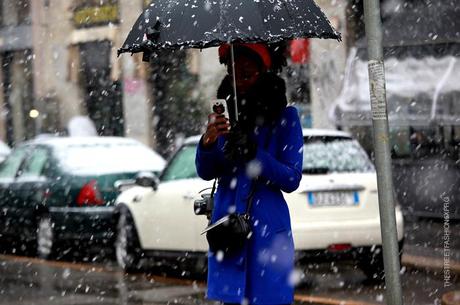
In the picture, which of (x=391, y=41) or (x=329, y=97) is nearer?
(x=391, y=41)

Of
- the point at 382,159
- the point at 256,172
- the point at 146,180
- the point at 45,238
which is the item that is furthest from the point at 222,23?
the point at 45,238

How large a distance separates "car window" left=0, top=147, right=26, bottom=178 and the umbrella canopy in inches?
359

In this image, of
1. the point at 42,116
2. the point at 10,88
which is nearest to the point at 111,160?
the point at 42,116

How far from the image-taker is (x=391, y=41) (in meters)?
17.0

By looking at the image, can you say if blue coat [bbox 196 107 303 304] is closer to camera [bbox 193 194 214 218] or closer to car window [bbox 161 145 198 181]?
camera [bbox 193 194 214 218]

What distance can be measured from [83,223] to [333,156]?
383cm

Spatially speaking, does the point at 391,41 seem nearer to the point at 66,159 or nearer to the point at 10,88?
the point at 66,159

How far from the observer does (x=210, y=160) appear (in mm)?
4754

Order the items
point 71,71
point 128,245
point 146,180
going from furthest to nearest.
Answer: point 71,71 → point 128,245 → point 146,180

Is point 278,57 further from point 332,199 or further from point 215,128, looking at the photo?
point 332,199

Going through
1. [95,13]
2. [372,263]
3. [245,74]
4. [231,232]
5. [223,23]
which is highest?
[95,13]

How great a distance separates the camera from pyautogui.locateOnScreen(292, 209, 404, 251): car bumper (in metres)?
9.45

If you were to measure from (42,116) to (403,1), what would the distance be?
16199 millimetres

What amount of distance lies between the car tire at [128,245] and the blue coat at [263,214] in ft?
21.3
